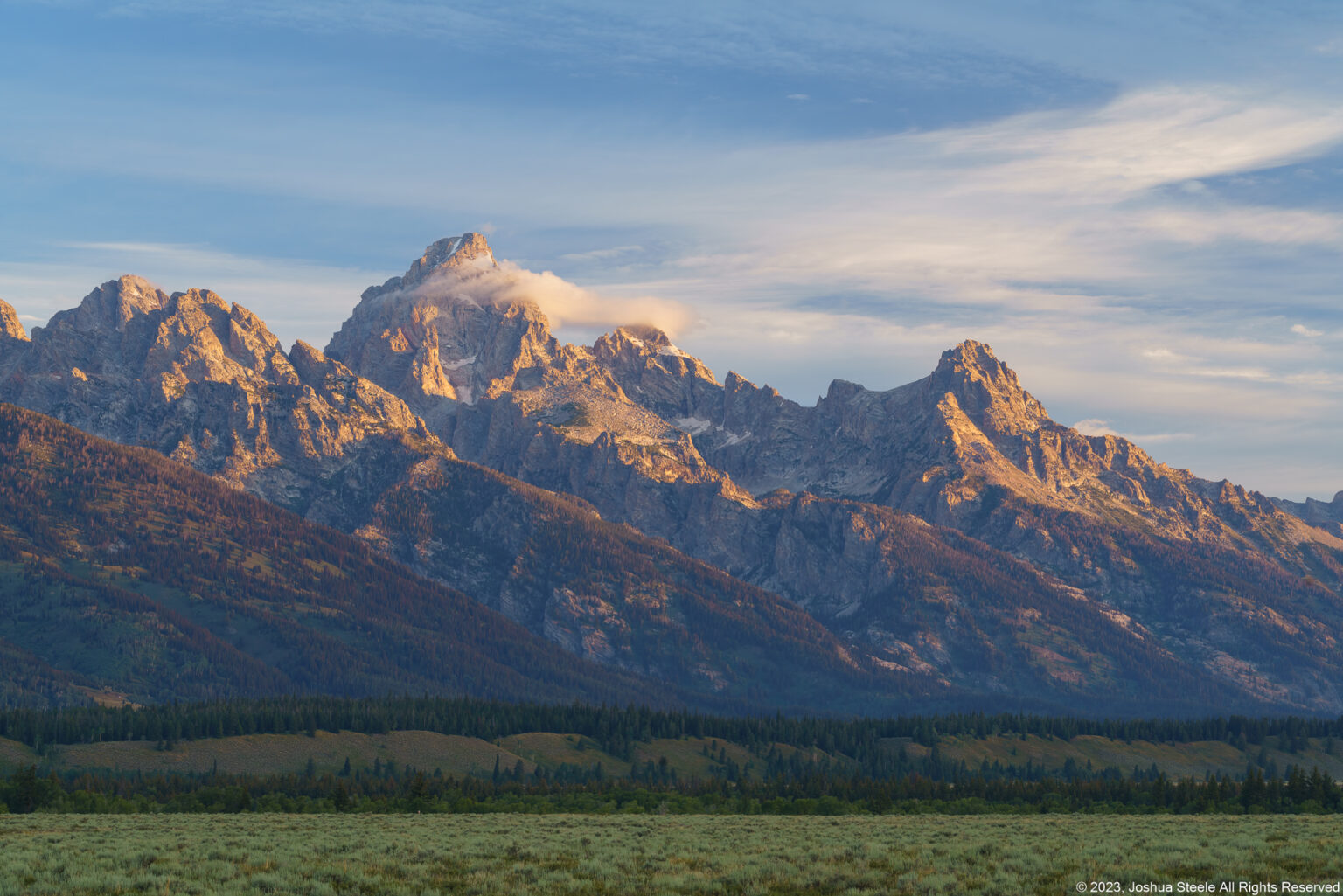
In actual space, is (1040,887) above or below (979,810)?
above

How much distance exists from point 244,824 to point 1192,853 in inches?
2490

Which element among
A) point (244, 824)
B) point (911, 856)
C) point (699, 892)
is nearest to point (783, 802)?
point (244, 824)

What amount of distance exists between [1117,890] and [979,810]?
136 m

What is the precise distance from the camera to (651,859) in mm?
60250

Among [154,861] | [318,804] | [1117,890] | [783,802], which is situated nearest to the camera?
[1117,890]

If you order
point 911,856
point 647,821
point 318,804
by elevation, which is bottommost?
point 318,804

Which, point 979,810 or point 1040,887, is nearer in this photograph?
point 1040,887

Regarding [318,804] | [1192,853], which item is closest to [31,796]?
[318,804]

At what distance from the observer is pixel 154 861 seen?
56906 millimetres

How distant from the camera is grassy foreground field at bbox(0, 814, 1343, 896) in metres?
49.5

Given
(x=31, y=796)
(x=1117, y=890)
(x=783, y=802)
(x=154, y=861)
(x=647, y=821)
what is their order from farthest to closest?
(x=783, y=802)
(x=31, y=796)
(x=647, y=821)
(x=154, y=861)
(x=1117, y=890)

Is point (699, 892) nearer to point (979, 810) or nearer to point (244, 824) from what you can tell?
point (244, 824)

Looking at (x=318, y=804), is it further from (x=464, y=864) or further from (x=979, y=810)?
(x=464, y=864)

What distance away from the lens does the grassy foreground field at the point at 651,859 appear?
49.5 metres
